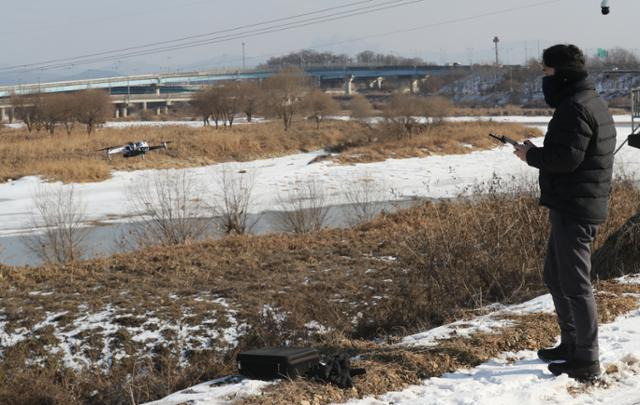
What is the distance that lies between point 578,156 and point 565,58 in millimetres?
618

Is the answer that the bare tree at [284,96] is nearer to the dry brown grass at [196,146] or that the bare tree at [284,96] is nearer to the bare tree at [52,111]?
the dry brown grass at [196,146]

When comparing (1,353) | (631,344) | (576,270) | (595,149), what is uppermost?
(595,149)

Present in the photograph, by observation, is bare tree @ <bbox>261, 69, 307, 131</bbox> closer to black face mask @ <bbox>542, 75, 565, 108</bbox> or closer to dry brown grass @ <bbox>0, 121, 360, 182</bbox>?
dry brown grass @ <bbox>0, 121, 360, 182</bbox>

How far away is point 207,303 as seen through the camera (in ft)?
38.3

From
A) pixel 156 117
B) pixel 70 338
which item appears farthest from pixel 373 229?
pixel 156 117

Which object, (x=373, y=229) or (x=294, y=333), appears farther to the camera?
(x=373, y=229)

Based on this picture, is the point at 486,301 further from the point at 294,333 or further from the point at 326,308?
the point at 326,308

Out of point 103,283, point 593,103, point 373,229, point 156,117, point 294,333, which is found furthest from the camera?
point 156,117

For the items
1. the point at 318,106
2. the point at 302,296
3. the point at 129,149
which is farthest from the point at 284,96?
the point at 302,296

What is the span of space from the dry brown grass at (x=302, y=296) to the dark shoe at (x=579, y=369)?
59 cm

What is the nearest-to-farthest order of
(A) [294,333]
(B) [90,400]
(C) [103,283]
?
(B) [90,400] < (A) [294,333] < (C) [103,283]

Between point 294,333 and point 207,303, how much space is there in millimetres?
3465

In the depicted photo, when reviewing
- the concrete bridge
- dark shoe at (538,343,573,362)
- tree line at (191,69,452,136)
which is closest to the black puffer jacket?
dark shoe at (538,343,573,362)

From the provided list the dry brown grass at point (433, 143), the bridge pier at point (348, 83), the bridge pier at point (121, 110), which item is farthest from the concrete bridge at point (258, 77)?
the dry brown grass at point (433, 143)
